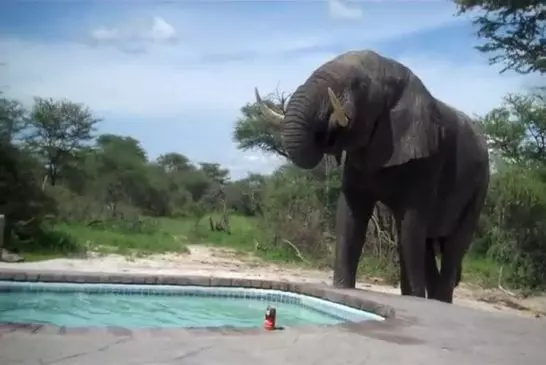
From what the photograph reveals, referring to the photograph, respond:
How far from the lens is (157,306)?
19.4 feet

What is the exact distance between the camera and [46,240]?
34.0ft

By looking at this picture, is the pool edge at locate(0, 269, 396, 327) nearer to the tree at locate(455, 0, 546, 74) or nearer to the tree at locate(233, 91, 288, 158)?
the tree at locate(455, 0, 546, 74)

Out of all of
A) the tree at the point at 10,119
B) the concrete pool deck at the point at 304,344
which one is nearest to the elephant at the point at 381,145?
the concrete pool deck at the point at 304,344

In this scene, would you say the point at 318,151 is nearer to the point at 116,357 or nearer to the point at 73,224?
the point at 116,357

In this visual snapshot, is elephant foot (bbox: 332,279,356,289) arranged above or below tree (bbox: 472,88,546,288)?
below

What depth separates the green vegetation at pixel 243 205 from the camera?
→ 8.79 metres

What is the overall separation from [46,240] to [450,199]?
6.18m

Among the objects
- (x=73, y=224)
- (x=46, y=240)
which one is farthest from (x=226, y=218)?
(x=46, y=240)

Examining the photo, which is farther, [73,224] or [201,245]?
[201,245]

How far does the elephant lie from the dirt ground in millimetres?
2662

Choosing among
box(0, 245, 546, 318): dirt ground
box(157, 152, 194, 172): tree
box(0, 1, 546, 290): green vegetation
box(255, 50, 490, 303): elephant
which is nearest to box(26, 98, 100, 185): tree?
box(0, 1, 546, 290): green vegetation

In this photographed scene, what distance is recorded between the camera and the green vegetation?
8786 mm

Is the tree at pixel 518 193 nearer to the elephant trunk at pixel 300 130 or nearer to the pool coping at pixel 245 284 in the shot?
the pool coping at pixel 245 284

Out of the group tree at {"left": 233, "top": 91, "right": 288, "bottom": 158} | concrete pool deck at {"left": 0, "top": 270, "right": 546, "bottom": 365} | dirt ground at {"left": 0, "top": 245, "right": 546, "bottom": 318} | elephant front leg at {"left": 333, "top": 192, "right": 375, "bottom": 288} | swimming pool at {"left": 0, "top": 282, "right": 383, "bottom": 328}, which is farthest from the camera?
tree at {"left": 233, "top": 91, "right": 288, "bottom": 158}
